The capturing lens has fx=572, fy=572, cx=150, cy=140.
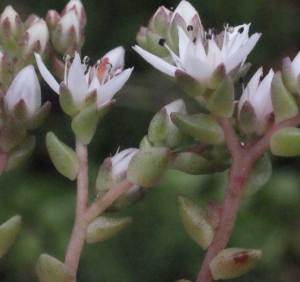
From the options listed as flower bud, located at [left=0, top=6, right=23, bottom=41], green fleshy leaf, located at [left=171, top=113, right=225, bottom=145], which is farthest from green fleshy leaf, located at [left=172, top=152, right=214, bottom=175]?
flower bud, located at [left=0, top=6, right=23, bottom=41]

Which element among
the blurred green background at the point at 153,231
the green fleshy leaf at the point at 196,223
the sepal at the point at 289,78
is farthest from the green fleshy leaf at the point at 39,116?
the blurred green background at the point at 153,231

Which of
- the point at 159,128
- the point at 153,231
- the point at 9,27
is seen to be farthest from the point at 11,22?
the point at 153,231

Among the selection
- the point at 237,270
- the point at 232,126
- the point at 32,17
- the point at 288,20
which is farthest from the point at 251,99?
the point at 288,20

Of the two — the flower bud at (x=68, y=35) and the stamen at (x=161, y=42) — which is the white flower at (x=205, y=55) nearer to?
the stamen at (x=161, y=42)

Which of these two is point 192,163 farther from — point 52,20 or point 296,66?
point 52,20

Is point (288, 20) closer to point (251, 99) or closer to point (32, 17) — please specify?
point (32, 17)

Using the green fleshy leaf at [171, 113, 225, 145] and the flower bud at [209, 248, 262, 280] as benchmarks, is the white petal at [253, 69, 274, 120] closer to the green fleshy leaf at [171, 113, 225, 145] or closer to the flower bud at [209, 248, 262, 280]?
the green fleshy leaf at [171, 113, 225, 145]
